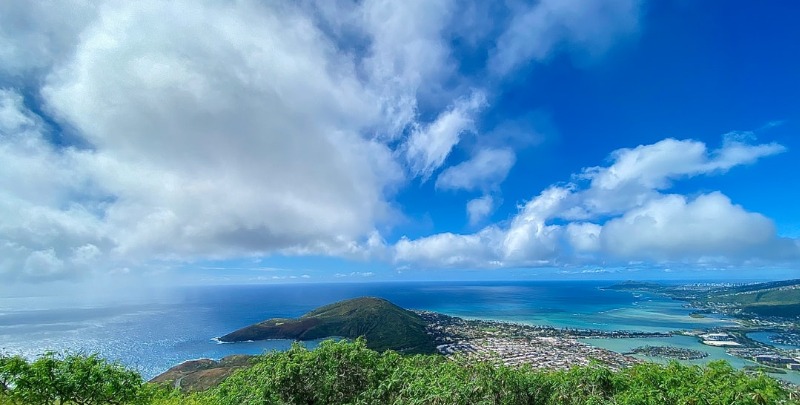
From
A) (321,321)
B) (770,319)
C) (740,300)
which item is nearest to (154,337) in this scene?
(321,321)

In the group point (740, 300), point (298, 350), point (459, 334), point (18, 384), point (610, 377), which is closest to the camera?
point (18, 384)

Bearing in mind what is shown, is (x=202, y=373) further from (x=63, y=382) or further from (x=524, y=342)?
(x=524, y=342)

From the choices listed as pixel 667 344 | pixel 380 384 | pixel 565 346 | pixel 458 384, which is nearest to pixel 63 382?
pixel 380 384

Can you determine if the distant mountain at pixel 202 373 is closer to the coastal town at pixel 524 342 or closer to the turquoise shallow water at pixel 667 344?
the coastal town at pixel 524 342

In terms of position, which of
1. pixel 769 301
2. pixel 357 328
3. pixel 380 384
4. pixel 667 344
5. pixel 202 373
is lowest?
pixel 769 301

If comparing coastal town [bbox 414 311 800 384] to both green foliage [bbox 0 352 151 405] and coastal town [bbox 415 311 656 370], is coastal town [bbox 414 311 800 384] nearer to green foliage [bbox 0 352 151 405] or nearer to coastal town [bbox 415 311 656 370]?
coastal town [bbox 415 311 656 370]

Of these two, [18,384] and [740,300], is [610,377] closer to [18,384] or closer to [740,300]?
[18,384]

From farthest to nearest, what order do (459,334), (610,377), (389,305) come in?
1. (389,305)
2. (459,334)
3. (610,377)

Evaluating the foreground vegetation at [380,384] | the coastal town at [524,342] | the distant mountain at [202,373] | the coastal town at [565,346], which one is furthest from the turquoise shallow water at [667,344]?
the distant mountain at [202,373]
